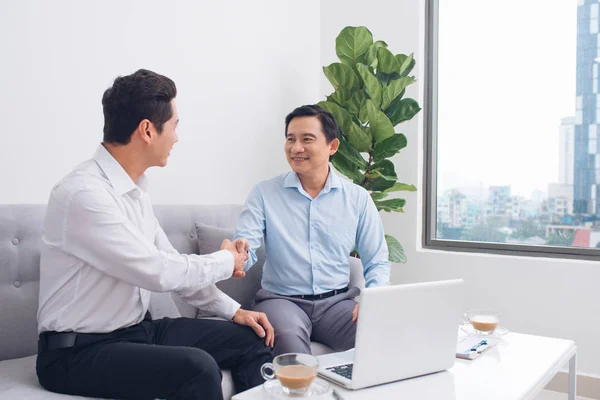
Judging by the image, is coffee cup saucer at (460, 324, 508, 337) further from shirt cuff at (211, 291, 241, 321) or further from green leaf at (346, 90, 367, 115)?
green leaf at (346, 90, 367, 115)

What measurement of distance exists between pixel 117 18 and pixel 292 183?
1.02 metres

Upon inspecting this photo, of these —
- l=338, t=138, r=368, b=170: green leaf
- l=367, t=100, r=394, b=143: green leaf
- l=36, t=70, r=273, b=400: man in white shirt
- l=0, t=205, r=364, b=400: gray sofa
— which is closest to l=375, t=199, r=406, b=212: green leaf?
l=338, t=138, r=368, b=170: green leaf

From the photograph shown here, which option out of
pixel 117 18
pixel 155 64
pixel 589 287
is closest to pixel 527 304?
pixel 589 287

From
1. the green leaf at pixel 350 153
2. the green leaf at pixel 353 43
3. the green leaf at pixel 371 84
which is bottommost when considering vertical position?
the green leaf at pixel 350 153

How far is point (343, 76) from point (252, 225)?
1215mm

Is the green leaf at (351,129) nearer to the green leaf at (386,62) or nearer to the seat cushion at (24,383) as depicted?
the green leaf at (386,62)

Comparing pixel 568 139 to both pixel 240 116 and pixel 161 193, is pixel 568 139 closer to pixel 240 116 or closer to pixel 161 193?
pixel 240 116

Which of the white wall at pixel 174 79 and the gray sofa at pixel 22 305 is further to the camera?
the white wall at pixel 174 79

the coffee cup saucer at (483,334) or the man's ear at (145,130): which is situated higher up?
the man's ear at (145,130)

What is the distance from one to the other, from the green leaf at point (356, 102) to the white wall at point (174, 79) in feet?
1.68

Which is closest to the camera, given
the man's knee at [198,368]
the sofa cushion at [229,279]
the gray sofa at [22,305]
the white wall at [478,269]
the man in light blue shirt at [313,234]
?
the man's knee at [198,368]

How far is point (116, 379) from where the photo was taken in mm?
1410

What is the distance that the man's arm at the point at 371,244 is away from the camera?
2326 mm

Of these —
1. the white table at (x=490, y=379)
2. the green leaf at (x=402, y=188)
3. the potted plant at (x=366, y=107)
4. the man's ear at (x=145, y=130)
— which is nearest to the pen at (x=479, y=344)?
the white table at (x=490, y=379)
